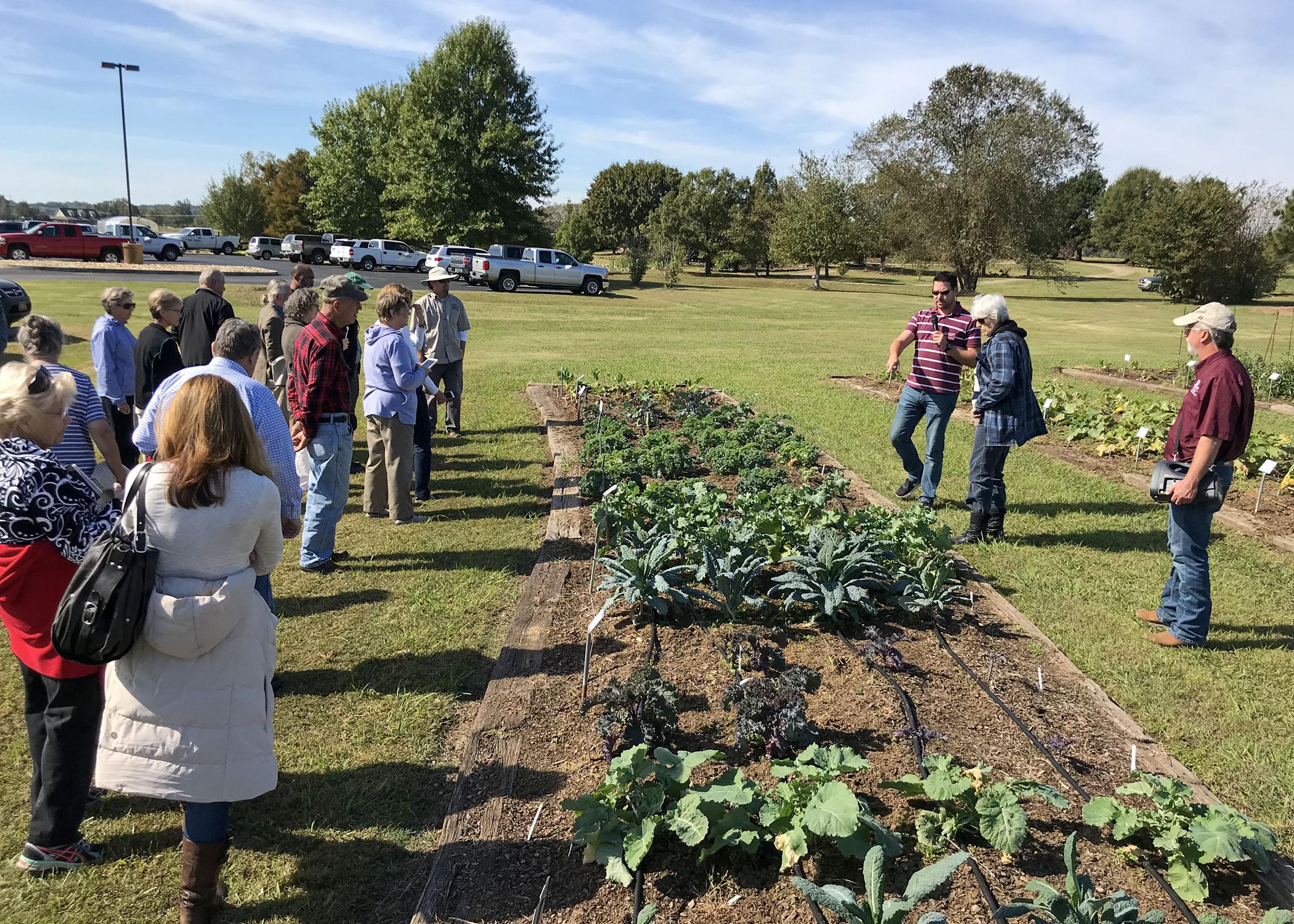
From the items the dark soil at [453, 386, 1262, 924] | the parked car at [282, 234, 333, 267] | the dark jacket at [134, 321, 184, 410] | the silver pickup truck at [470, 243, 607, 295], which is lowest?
the dark soil at [453, 386, 1262, 924]

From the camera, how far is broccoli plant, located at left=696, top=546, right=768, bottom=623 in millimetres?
4730

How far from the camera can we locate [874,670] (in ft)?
13.8

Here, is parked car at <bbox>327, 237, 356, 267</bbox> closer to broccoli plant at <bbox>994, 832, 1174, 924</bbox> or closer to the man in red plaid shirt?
the man in red plaid shirt

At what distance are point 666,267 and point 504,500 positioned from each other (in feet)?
124

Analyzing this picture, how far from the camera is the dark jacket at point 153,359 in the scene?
20.5 feet

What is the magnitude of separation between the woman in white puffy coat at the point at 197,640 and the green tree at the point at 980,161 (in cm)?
4324

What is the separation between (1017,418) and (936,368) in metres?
0.87

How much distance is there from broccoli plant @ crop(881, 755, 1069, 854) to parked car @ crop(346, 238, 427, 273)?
4264 centimetres

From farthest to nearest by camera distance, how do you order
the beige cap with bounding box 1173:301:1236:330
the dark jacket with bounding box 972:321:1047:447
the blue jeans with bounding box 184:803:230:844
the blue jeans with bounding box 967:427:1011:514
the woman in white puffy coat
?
1. the blue jeans with bounding box 967:427:1011:514
2. the dark jacket with bounding box 972:321:1047:447
3. the beige cap with bounding box 1173:301:1236:330
4. the blue jeans with bounding box 184:803:230:844
5. the woman in white puffy coat

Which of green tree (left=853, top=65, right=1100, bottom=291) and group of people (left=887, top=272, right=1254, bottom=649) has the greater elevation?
green tree (left=853, top=65, right=1100, bottom=291)

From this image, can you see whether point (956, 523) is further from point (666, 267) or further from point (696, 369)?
point (666, 267)

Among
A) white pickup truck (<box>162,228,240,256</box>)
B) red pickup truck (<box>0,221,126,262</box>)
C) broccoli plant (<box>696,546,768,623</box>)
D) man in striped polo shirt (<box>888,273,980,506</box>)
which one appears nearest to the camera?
broccoli plant (<box>696,546,768,623</box>)

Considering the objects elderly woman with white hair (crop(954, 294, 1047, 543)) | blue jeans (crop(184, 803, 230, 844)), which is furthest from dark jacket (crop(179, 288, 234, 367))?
elderly woman with white hair (crop(954, 294, 1047, 543))

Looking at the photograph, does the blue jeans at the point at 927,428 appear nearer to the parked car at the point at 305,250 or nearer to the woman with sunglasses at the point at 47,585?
the woman with sunglasses at the point at 47,585
